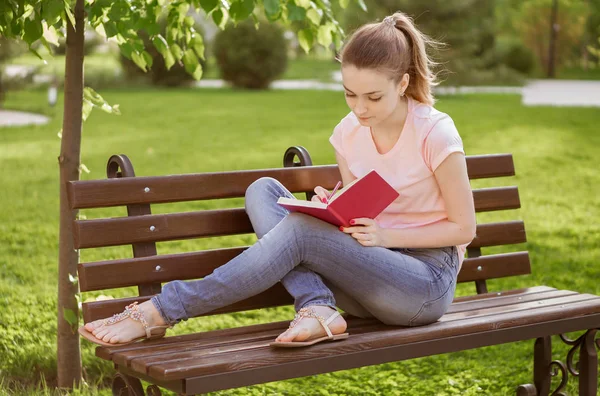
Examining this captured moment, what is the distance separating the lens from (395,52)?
3.22m

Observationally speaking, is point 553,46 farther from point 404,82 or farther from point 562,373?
point 404,82

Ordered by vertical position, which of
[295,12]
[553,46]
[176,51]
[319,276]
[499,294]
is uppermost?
[553,46]

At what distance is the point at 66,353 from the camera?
392cm

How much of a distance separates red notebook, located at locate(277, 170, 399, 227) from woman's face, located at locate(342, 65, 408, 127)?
0.30 metres

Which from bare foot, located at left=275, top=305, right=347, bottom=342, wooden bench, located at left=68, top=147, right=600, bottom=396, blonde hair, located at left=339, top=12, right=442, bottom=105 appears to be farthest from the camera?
blonde hair, located at left=339, top=12, right=442, bottom=105

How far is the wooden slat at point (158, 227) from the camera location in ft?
10.7

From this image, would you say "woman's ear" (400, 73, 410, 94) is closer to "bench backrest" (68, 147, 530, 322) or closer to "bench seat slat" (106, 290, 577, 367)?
"bench backrest" (68, 147, 530, 322)

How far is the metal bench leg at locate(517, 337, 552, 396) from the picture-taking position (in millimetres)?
3877

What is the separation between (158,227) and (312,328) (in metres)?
0.76

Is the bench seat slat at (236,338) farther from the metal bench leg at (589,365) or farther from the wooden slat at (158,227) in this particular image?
the wooden slat at (158,227)

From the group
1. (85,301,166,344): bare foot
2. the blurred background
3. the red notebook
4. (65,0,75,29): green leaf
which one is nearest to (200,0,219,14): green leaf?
(65,0,75,29): green leaf

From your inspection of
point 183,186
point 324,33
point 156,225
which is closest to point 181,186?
point 183,186

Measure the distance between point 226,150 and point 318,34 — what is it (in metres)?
6.50

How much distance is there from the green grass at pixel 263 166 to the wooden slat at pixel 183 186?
0.94 metres
